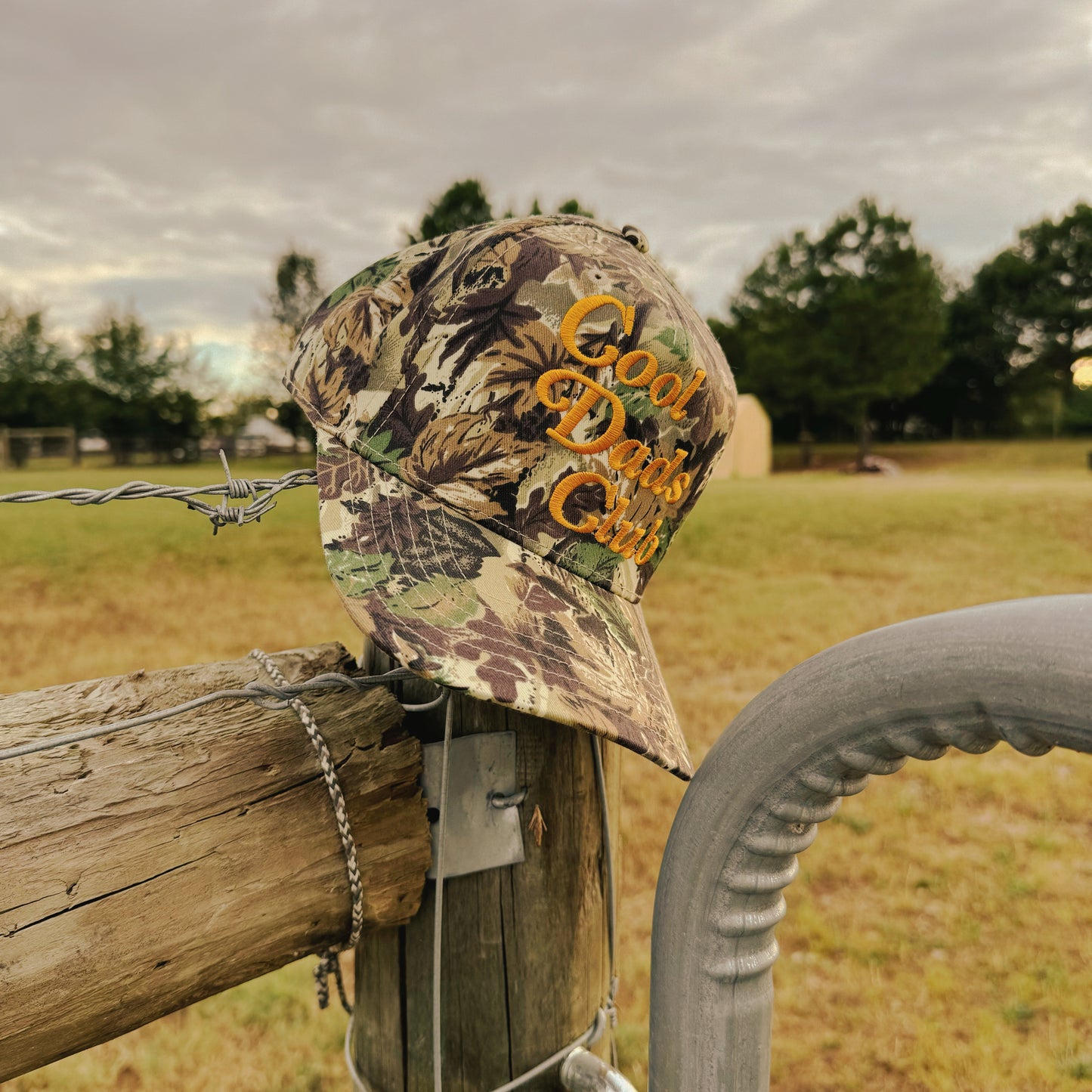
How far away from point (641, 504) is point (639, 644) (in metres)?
0.20

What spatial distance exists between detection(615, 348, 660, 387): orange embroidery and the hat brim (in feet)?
0.86

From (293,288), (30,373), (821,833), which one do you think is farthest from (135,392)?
(821,833)

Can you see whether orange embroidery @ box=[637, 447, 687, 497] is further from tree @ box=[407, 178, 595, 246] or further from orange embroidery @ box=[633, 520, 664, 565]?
tree @ box=[407, 178, 595, 246]

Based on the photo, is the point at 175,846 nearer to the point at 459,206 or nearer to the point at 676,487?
the point at 676,487

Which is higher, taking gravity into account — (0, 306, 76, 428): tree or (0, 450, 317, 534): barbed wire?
(0, 306, 76, 428): tree

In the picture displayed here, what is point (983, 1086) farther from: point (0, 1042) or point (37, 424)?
point (37, 424)

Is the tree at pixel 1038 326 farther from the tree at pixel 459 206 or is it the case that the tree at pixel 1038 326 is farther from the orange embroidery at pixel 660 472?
the orange embroidery at pixel 660 472

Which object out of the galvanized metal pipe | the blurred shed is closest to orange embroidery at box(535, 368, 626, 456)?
the galvanized metal pipe

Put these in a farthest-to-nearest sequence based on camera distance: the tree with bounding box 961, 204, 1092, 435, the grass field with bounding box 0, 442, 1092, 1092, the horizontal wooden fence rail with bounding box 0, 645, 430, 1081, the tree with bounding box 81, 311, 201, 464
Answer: the tree with bounding box 961, 204, 1092, 435 < the tree with bounding box 81, 311, 201, 464 < the grass field with bounding box 0, 442, 1092, 1092 < the horizontal wooden fence rail with bounding box 0, 645, 430, 1081

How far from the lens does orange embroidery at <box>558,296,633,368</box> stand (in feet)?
3.31

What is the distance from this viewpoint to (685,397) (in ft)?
3.64

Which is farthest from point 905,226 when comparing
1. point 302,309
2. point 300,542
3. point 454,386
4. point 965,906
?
point 454,386

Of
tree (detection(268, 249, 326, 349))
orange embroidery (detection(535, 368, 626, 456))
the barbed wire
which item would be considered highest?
tree (detection(268, 249, 326, 349))

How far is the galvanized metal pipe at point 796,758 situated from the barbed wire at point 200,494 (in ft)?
2.18
